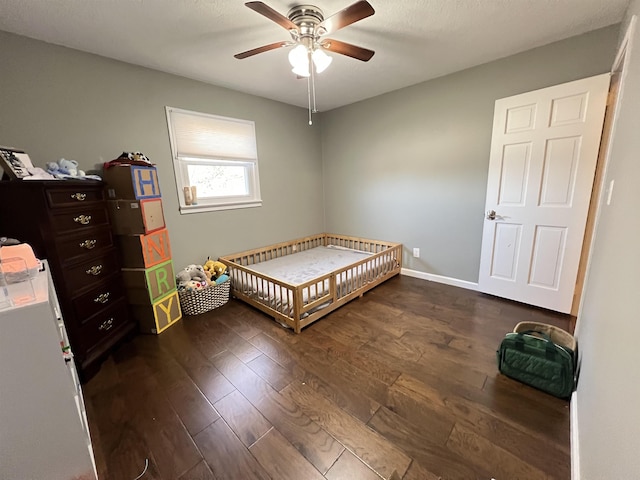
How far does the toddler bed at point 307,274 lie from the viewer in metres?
2.36

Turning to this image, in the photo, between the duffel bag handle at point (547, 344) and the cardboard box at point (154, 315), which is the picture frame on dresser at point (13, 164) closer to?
the cardboard box at point (154, 315)

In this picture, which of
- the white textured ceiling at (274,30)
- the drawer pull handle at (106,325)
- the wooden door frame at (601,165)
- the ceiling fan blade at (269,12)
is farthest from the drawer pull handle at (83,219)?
the wooden door frame at (601,165)

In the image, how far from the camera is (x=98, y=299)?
1910mm

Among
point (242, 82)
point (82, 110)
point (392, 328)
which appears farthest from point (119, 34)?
point (392, 328)

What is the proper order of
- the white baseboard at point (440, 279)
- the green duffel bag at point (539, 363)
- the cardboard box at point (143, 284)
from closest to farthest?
the green duffel bag at point (539, 363)
the cardboard box at point (143, 284)
the white baseboard at point (440, 279)

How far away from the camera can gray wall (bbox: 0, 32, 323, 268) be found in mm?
1891

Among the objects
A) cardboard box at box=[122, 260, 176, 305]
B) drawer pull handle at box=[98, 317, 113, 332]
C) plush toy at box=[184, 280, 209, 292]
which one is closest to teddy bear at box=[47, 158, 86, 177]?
cardboard box at box=[122, 260, 176, 305]

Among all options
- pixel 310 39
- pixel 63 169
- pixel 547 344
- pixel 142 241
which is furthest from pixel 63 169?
pixel 547 344

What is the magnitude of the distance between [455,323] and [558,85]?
2222mm

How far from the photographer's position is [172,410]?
4.95ft

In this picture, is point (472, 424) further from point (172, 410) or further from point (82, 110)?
point (82, 110)

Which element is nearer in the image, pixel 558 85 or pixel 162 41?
pixel 162 41

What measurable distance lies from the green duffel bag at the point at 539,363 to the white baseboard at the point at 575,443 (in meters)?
0.09

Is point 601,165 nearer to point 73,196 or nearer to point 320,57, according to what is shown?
point 320,57
